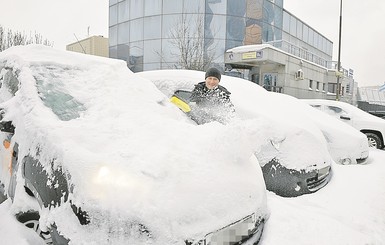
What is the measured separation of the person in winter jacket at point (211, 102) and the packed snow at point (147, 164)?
1.02 m

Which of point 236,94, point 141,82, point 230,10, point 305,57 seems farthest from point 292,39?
point 141,82

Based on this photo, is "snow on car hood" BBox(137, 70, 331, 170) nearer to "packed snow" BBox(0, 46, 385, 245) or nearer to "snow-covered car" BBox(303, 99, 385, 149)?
"packed snow" BBox(0, 46, 385, 245)

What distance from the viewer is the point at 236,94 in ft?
16.3

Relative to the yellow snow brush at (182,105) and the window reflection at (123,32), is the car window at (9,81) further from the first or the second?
the window reflection at (123,32)

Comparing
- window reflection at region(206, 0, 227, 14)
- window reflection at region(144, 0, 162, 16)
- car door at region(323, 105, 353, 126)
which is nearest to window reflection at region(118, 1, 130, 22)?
window reflection at region(144, 0, 162, 16)

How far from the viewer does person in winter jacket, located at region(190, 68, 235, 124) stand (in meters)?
4.27

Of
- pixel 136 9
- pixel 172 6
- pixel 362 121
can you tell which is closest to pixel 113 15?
pixel 136 9

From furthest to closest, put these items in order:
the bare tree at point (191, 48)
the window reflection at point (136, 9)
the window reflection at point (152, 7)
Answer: the window reflection at point (136, 9) → the window reflection at point (152, 7) → the bare tree at point (191, 48)

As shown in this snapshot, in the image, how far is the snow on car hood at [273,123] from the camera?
150 inches

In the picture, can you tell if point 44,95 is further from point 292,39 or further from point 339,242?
point 292,39

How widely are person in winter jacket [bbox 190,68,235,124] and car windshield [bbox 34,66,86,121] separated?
5.81 ft

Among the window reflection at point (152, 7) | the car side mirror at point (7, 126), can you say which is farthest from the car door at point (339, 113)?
the window reflection at point (152, 7)

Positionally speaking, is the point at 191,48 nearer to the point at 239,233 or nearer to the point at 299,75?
the point at 299,75

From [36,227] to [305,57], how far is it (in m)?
25.4
